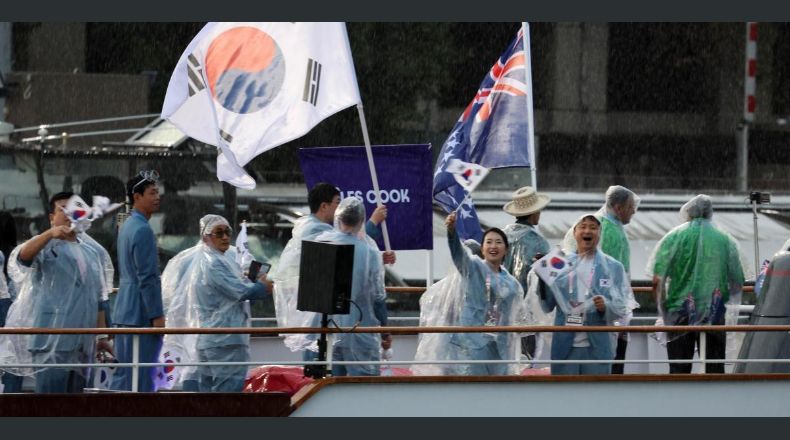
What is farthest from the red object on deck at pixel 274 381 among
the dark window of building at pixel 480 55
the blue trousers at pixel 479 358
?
the dark window of building at pixel 480 55

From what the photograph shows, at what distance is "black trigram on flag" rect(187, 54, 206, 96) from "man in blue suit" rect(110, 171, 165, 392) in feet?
2.66

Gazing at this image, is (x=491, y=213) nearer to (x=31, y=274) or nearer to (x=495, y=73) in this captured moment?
(x=495, y=73)

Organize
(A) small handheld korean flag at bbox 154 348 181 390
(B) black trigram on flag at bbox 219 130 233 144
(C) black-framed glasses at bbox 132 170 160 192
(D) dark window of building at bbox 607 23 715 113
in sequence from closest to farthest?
(C) black-framed glasses at bbox 132 170 160 192 → (A) small handheld korean flag at bbox 154 348 181 390 → (B) black trigram on flag at bbox 219 130 233 144 → (D) dark window of building at bbox 607 23 715 113

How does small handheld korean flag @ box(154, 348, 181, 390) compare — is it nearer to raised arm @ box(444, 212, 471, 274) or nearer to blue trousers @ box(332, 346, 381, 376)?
blue trousers @ box(332, 346, 381, 376)

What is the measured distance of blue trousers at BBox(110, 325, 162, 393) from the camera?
9875mm

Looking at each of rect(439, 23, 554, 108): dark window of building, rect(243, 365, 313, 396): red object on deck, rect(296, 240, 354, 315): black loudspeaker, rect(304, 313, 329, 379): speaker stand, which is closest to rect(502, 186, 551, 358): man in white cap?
rect(243, 365, 313, 396): red object on deck

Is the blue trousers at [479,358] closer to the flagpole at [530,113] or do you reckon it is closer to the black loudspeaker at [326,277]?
the black loudspeaker at [326,277]

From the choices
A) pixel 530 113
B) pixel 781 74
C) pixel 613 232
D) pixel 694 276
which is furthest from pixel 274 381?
pixel 781 74

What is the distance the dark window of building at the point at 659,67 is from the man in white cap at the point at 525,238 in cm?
1838

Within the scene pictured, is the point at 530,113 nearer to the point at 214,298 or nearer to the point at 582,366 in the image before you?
the point at 582,366

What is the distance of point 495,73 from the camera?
11.8 m

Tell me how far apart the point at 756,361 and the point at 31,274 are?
4.11m

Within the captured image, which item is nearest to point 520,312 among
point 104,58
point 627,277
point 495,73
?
point 627,277

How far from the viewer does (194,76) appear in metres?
10.5
